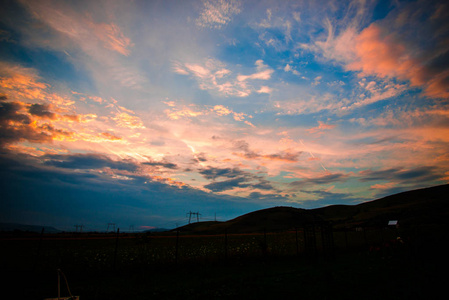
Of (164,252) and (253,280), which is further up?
(253,280)

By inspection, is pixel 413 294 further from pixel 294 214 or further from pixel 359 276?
pixel 294 214

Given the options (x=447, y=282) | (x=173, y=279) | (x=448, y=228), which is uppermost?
(x=448, y=228)

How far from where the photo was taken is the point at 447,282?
28.6 ft

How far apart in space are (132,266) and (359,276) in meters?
14.4

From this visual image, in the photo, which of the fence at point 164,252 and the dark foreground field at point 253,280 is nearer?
the dark foreground field at point 253,280

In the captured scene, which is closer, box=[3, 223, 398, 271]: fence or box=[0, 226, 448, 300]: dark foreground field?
box=[0, 226, 448, 300]: dark foreground field

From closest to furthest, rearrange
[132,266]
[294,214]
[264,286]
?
[264,286], [132,266], [294,214]

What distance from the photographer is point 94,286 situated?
39.0 feet

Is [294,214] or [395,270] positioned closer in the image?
[395,270]

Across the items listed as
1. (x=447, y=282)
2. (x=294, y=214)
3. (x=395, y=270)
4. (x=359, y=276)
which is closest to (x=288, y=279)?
(x=359, y=276)

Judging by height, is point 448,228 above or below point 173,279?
above

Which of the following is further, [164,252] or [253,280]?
[164,252]

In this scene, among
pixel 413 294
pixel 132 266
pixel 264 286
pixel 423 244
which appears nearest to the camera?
pixel 413 294

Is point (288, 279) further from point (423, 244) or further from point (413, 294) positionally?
point (423, 244)
